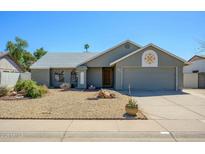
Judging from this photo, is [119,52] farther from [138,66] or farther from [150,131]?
[150,131]

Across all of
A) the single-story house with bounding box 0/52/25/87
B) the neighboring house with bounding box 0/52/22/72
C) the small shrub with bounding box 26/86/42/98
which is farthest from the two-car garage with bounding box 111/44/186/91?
the neighboring house with bounding box 0/52/22/72

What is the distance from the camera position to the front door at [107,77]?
2548 centimetres

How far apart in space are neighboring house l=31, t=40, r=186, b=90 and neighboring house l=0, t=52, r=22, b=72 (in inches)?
191

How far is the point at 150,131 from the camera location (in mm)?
7020

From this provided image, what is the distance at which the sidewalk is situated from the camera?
21.2 ft

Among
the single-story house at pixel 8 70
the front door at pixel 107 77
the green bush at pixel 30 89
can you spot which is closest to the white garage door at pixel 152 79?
the front door at pixel 107 77

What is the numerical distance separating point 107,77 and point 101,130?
731 inches

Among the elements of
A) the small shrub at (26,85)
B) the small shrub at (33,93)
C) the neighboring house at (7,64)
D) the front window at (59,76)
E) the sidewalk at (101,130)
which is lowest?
the sidewalk at (101,130)

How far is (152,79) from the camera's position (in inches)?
854

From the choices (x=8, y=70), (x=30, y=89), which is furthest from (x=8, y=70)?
(x=30, y=89)

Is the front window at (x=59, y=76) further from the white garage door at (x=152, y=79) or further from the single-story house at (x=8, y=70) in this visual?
the white garage door at (x=152, y=79)

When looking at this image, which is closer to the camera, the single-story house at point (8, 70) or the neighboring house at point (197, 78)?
the single-story house at point (8, 70)
